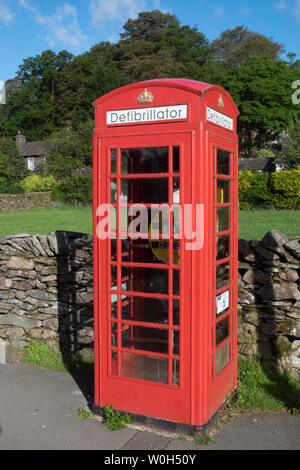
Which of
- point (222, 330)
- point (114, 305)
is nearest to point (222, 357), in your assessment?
point (222, 330)

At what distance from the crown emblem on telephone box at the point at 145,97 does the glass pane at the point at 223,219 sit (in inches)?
42.0

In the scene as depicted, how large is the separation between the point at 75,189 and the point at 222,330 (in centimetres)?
3512

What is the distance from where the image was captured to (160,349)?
3920 millimetres

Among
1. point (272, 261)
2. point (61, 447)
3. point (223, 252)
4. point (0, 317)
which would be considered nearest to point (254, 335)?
point (272, 261)

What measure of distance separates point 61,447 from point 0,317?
9.21 feet

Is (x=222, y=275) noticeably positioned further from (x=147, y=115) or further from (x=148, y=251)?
(x=147, y=115)

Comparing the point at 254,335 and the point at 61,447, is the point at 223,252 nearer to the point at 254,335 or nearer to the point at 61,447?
the point at 254,335

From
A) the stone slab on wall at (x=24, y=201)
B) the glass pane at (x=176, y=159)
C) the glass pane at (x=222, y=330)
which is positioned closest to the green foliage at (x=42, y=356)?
the glass pane at (x=222, y=330)

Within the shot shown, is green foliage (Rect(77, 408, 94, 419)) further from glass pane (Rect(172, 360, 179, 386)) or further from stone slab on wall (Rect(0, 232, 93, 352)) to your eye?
stone slab on wall (Rect(0, 232, 93, 352))

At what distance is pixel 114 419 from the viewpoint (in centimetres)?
395

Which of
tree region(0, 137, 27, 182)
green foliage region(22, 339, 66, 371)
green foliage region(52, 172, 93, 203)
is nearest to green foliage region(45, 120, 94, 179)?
green foliage region(52, 172, 93, 203)

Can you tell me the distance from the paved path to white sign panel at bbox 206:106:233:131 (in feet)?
8.26

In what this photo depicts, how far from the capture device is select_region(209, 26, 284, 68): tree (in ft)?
196

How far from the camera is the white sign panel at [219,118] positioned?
3.71 m
